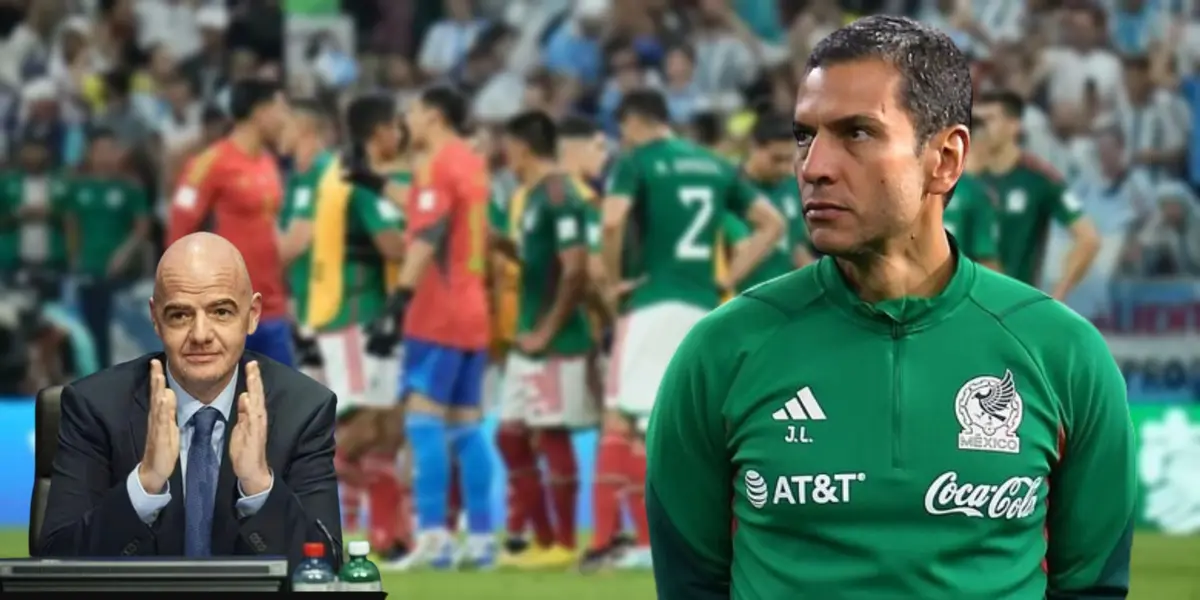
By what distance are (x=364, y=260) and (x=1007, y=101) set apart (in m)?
3.13

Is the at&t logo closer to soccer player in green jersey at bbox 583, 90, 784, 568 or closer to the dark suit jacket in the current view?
the dark suit jacket

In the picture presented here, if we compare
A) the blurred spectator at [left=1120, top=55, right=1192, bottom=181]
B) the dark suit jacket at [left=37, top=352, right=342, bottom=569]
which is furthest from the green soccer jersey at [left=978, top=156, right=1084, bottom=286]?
the dark suit jacket at [left=37, top=352, right=342, bottom=569]

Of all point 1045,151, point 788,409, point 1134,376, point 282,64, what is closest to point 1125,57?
point 1045,151

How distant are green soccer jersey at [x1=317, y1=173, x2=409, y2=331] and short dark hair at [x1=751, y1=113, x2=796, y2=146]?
1.69 meters

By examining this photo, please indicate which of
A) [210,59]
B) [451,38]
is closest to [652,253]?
[451,38]

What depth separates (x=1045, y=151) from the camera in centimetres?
1559

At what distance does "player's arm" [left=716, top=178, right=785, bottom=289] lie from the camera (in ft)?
32.2

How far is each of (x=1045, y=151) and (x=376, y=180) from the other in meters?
6.41

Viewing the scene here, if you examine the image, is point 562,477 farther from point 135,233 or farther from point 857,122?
point 857,122

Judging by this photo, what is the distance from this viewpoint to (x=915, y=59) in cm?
279

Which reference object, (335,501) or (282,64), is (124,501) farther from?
(282,64)

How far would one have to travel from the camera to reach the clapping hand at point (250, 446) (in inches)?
159

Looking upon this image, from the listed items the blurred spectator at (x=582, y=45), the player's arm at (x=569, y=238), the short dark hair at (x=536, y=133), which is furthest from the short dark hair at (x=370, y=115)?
the blurred spectator at (x=582, y=45)

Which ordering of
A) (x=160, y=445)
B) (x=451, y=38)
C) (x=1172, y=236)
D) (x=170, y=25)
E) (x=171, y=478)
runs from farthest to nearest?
(x=170, y=25) < (x=451, y=38) < (x=1172, y=236) < (x=171, y=478) < (x=160, y=445)
